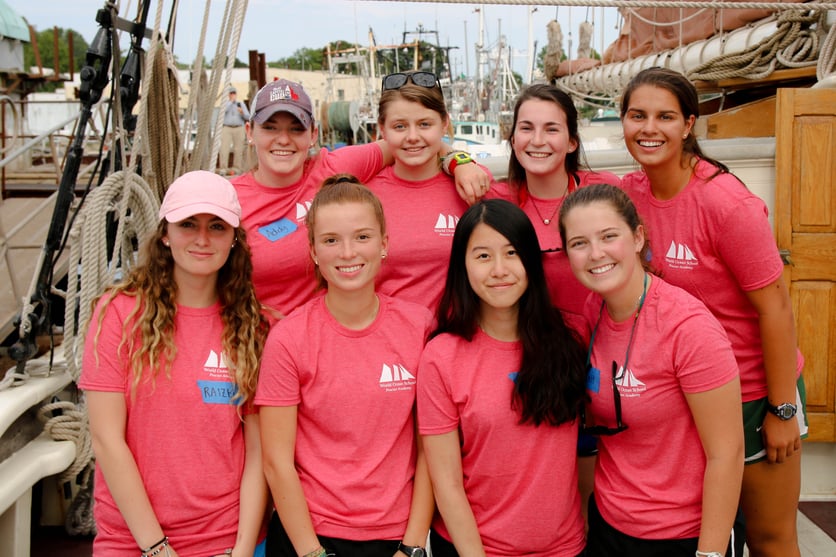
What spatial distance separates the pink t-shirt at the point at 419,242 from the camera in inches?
110

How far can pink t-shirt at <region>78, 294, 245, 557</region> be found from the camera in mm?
2205

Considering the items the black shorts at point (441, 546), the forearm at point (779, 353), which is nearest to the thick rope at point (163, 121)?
the black shorts at point (441, 546)

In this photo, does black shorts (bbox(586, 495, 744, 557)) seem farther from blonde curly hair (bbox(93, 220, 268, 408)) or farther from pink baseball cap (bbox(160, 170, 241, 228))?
pink baseball cap (bbox(160, 170, 241, 228))

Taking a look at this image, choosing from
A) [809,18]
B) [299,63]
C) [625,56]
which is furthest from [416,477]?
[299,63]

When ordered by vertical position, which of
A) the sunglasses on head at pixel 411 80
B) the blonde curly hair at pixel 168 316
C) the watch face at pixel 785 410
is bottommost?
the watch face at pixel 785 410

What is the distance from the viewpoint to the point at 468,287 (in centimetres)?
236

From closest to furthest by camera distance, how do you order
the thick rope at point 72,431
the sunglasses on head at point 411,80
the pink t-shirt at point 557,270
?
the pink t-shirt at point 557,270 < the sunglasses on head at point 411,80 < the thick rope at point 72,431

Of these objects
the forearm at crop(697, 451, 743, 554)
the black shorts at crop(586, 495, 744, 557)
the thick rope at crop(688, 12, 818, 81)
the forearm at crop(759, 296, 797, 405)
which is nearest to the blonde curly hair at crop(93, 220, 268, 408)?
the black shorts at crop(586, 495, 744, 557)

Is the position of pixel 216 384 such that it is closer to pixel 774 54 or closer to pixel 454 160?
pixel 454 160

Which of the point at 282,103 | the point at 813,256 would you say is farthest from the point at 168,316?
the point at 813,256

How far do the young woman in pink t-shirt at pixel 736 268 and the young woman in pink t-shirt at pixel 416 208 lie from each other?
2.30 ft

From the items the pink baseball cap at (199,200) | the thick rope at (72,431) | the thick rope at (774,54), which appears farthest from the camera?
the thick rope at (774,54)

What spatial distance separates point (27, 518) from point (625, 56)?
8218 mm

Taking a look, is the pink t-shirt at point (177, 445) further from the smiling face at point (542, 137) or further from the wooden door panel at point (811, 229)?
the wooden door panel at point (811, 229)
